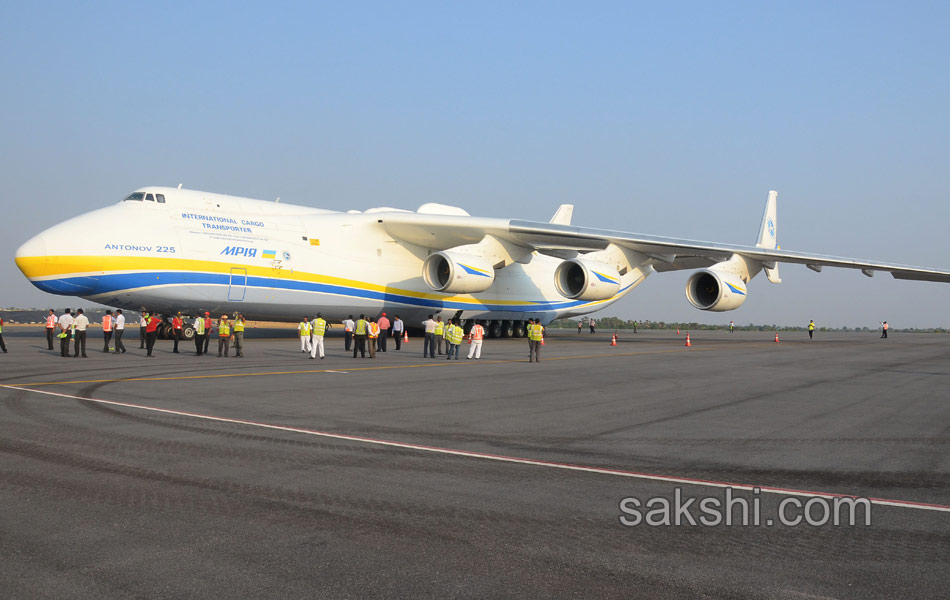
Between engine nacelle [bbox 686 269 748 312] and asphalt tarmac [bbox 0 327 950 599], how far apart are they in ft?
49.7

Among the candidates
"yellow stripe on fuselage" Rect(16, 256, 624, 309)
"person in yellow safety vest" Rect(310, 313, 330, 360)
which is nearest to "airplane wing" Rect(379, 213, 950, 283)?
"yellow stripe on fuselage" Rect(16, 256, 624, 309)

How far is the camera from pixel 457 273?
23.3m

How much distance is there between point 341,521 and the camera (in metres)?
4.32

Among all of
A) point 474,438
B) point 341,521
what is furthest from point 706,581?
point 474,438

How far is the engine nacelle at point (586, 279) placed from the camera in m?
24.3

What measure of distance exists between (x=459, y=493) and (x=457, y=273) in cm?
1835

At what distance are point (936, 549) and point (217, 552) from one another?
362cm

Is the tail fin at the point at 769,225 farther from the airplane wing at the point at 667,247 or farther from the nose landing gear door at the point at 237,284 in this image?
the nose landing gear door at the point at 237,284

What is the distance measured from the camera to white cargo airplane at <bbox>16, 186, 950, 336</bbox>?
19.8m

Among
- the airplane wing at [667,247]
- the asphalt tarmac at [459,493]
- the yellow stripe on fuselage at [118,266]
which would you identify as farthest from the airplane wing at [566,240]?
the asphalt tarmac at [459,493]

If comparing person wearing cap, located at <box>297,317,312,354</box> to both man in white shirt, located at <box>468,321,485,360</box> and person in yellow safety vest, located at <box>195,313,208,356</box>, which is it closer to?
person in yellow safety vest, located at <box>195,313,208,356</box>

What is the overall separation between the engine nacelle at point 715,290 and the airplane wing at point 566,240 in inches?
29.5

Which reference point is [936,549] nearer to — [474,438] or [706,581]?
[706,581]

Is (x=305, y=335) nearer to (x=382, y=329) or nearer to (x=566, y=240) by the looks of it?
(x=382, y=329)
